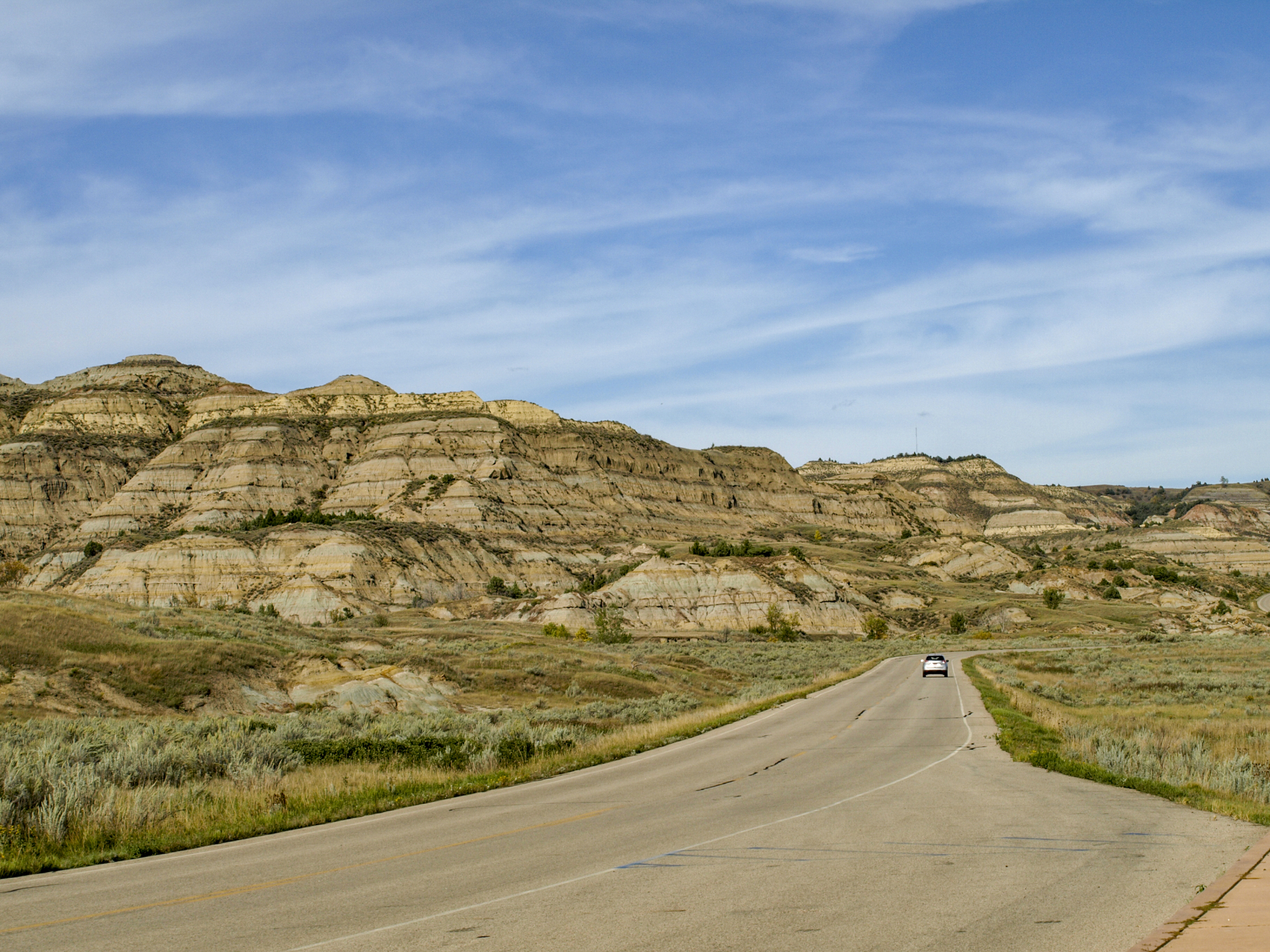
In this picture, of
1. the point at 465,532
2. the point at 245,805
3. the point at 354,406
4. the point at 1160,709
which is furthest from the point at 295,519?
the point at 245,805

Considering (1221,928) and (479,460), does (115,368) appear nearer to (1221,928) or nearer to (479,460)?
(479,460)

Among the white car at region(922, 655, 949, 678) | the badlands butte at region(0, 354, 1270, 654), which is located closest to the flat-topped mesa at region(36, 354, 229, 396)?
the badlands butte at region(0, 354, 1270, 654)

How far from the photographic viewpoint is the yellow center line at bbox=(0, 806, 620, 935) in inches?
312

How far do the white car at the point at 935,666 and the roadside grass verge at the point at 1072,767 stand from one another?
18420 mm

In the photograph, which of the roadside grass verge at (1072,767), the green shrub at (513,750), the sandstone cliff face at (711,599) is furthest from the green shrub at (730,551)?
the green shrub at (513,750)

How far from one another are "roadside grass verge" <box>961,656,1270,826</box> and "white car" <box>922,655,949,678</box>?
1842 centimetres

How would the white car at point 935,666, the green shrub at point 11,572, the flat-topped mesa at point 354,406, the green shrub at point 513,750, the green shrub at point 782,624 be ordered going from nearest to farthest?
the green shrub at point 513,750 → the white car at point 935,666 → the green shrub at point 782,624 → the green shrub at point 11,572 → the flat-topped mesa at point 354,406

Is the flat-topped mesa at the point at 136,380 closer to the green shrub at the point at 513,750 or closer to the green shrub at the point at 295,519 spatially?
the green shrub at the point at 295,519

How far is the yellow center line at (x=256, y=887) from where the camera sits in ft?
26.0

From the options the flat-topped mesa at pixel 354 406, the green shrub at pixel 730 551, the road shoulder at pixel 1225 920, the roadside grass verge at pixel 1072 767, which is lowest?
the roadside grass verge at pixel 1072 767

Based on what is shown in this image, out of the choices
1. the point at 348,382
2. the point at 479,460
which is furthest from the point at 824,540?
the point at 348,382

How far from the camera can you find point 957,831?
11.0 m

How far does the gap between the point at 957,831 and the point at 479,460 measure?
133 m

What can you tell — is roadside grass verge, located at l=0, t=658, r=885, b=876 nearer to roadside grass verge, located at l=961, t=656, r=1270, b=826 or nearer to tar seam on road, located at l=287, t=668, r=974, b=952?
tar seam on road, located at l=287, t=668, r=974, b=952
